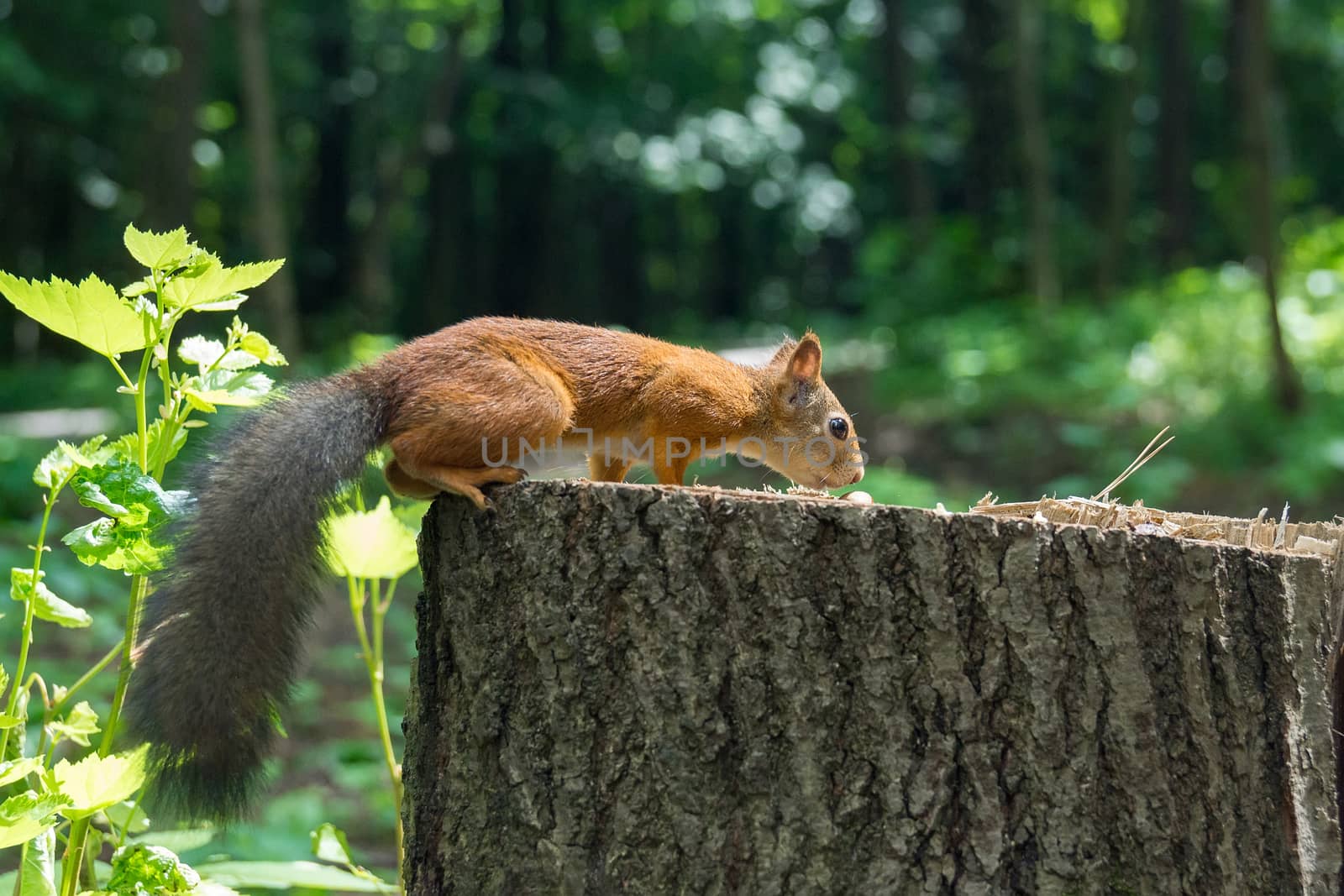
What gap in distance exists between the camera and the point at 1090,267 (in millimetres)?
13797

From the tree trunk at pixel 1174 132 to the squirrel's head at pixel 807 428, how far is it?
43.0ft

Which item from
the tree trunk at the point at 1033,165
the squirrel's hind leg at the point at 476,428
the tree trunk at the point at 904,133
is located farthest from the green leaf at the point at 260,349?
the tree trunk at the point at 904,133

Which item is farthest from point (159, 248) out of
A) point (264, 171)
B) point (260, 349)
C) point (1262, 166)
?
point (1262, 166)

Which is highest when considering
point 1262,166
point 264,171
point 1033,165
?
point 1033,165

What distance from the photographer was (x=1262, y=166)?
25.4 feet

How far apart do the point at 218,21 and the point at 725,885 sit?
53.7 feet

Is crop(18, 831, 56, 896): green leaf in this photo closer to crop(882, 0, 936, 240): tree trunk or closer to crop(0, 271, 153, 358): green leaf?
crop(0, 271, 153, 358): green leaf

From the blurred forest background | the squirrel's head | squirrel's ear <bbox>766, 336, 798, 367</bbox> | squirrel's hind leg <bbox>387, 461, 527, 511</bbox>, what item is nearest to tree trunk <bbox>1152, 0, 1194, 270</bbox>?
the blurred forest background

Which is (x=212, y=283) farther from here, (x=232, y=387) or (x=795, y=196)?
(x=795, y=196)

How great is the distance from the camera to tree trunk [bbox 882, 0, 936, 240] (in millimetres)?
12812

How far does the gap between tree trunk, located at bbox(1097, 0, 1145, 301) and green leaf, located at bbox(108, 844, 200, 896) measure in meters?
11.3

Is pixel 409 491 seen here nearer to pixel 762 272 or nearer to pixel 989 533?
pixel 989 533

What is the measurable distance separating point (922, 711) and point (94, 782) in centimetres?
130

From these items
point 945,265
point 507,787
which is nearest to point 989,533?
point 507,787
